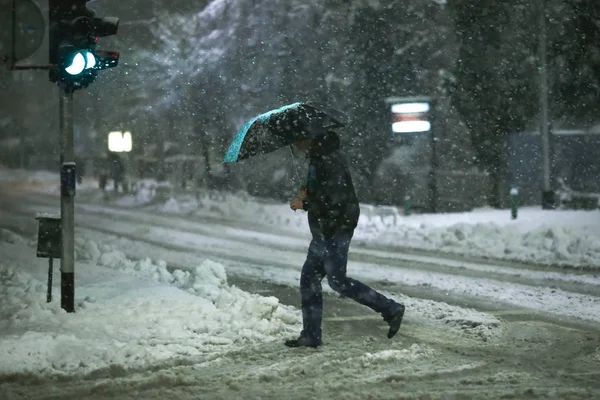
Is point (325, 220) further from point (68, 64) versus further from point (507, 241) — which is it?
point (507, 241)

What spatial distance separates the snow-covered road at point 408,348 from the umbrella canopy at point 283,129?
170cm

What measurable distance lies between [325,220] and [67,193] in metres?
2.58

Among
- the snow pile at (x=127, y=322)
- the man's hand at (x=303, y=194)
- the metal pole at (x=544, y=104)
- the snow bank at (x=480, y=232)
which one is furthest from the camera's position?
the metal pole at (x=544, y=104)

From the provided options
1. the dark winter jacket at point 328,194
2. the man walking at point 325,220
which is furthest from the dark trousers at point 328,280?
the dark winter jacket at point 328,194

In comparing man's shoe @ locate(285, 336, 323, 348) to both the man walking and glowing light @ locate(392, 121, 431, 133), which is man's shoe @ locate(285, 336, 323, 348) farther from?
glowing light @ locate(392, 121, 431, 133)

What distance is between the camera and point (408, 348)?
7.11 meters

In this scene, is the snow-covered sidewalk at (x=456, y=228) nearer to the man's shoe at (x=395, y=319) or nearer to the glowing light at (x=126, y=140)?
the glowing light at (x=126, y=140)

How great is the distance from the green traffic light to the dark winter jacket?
7.70 ft

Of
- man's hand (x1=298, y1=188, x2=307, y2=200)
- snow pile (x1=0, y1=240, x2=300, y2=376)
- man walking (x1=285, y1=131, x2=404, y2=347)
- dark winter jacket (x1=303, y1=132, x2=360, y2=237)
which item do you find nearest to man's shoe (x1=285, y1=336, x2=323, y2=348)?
man walking (x1=285, y1=131, x2=404, y2=347)

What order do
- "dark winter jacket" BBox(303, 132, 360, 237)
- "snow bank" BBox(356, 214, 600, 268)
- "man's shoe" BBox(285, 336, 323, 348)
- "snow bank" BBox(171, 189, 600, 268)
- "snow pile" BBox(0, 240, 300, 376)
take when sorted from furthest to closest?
"snow bank" BBox(171, 189, 600, 268) < "snow bank" BBox(356, 214, 600, 268) < "man's shoe" BBox(285, 336, 323, 348) < "dark winter jacket" BBox(303, 132, 360, 237) < "snow pile" BBox(0, 240, 300, 376)

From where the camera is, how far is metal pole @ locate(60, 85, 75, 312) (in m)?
7.72

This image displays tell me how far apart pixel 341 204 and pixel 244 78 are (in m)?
22.0

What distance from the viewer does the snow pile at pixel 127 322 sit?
6.45m

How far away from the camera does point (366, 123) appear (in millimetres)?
27078
